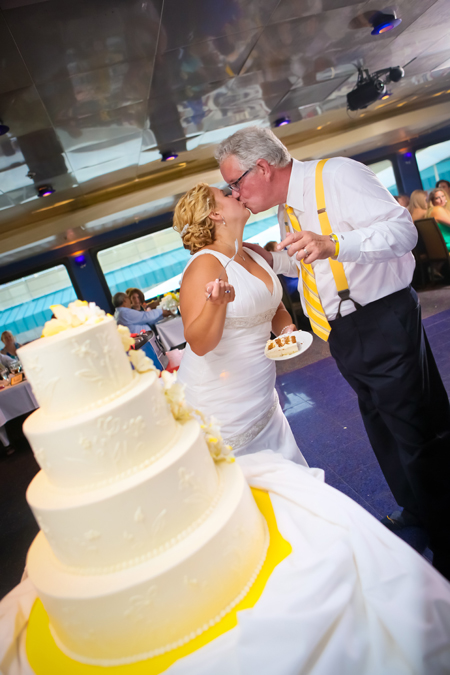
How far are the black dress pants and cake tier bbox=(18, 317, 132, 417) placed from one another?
1.10m

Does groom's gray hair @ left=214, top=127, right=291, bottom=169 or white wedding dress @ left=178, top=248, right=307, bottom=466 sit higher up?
groom's gray hair @ left=214, top=127, right=291, bottom=169

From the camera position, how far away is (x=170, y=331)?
7398 millimetres

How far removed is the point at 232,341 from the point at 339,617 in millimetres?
1231

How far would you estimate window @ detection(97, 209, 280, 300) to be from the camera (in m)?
11.6

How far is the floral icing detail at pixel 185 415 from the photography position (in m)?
1.26

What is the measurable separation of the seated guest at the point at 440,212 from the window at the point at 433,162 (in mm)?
7544

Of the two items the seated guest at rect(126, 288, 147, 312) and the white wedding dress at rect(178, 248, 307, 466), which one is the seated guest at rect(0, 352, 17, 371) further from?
the white wedding dress at rect(178, 248, 307, 466)

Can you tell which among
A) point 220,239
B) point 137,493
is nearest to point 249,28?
point 220,239

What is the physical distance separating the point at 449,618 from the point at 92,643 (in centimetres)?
79

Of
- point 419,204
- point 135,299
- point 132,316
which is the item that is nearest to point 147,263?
point 135,299

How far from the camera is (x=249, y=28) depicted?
387 centimetres

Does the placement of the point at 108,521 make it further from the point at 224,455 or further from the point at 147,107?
the point at 147,107

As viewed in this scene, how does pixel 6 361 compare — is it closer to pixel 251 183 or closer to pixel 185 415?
pixel 251 183

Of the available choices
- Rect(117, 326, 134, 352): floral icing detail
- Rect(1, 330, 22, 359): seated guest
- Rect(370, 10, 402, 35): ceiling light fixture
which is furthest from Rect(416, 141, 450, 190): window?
Rect(117, 326, 134, 352): floral icing detail
